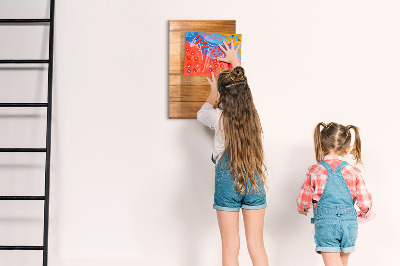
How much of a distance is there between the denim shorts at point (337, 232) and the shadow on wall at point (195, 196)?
0.78 metres

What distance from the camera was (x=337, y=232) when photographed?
8.41 feet

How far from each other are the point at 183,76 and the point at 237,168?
0.79 metres

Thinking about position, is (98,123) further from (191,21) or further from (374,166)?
(374,166)

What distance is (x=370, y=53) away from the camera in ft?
10.3

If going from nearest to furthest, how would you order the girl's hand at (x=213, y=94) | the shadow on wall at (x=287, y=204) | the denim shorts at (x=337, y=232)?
the denim shorts at (x=337, y=232)
the girl's hand at (x=213, y=94)
the shadow on wall at (x=287, y=204)

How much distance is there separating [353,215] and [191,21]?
1506mm

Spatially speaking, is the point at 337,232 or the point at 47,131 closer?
the point at 337,232

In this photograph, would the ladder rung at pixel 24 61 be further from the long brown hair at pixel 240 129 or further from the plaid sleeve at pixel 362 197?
the plaid sleeve at pixel 362 197

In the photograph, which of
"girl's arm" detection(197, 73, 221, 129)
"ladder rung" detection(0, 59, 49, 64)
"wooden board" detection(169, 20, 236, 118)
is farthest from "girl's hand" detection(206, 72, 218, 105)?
"ladder rung" detection(0, 59, 49, 64)

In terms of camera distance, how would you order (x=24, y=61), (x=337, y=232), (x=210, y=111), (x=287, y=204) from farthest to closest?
(x=287, y=204) < (x=24, y=61) < (x=210, y=111) < (x=337, y=232)

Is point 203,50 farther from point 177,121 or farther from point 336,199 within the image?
point 336,199

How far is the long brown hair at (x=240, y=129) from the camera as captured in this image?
2613 mm

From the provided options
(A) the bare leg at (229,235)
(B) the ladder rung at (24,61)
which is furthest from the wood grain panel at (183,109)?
(B) the ladder rung at (24,61)

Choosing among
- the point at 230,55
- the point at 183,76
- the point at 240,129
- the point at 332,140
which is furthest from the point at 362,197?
the point at 183,76
